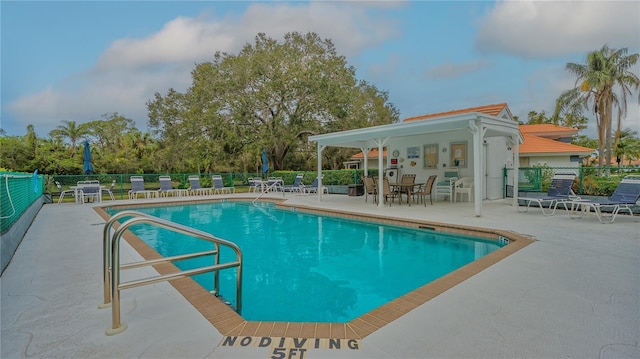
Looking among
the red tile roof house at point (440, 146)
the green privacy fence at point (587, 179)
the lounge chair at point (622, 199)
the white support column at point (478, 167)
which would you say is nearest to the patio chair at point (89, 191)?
the red tile roof house at point (440, 146)

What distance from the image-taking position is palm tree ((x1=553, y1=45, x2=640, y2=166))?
18891mm

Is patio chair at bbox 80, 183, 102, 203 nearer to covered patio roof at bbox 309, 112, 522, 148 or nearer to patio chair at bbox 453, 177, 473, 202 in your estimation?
covered patio roof at bbox 309, 112, 522, 148

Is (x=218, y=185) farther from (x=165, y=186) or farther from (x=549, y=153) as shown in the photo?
(x=549, y=153)

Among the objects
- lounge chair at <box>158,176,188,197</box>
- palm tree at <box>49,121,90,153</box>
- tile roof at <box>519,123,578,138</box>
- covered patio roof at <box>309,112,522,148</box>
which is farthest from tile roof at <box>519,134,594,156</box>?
palm tree at <box>49,121,90,153</box>

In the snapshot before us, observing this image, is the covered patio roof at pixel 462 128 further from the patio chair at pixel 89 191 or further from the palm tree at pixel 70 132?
the palm tree at pixel 70 132

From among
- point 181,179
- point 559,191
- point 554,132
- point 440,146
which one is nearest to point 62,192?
point 181,179

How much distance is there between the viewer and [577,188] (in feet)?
33.9

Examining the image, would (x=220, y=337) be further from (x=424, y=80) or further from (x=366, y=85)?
(x=366, y=85)

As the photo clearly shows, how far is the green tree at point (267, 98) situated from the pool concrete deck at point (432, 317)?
640 inches

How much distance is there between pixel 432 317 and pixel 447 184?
10.3m

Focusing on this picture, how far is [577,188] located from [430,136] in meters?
5.10

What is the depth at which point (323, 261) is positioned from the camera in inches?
218

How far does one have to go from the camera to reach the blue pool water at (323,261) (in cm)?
385

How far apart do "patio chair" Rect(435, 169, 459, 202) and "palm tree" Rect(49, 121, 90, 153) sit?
32.1 meters
